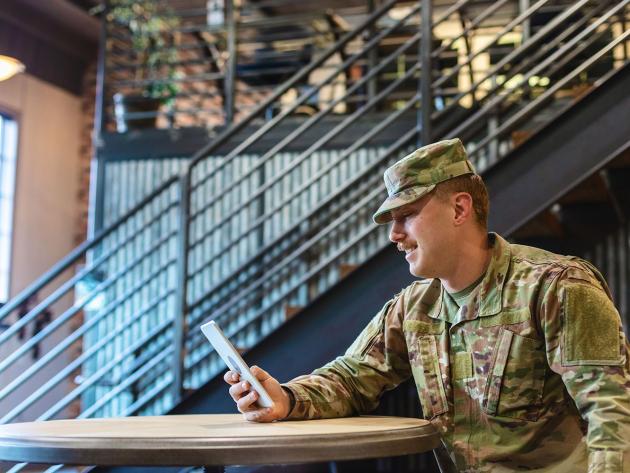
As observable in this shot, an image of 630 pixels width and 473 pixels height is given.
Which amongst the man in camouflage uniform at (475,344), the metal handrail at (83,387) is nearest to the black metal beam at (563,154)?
the man in camouflage uniform at (475,344)

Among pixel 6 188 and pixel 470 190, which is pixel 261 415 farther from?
pixel 6 188

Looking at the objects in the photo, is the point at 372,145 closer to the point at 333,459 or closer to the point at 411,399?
the point at 411,399

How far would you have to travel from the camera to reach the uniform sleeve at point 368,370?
2.18 m

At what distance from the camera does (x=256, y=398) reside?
1.99 metres

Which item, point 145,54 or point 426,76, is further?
point 145,54

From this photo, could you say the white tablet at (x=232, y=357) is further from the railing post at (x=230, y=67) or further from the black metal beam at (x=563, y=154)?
the railing post at (x=230, y=67)

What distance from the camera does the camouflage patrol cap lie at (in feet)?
6.86

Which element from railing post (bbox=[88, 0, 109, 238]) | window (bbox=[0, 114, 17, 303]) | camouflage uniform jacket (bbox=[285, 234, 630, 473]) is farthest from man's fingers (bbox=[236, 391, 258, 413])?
window (bbox=[0, 114, 17, 303])

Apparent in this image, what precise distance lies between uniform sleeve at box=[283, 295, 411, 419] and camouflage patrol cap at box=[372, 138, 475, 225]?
34 centimetres

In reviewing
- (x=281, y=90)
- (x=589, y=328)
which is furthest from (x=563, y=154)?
(x=589, y=328)

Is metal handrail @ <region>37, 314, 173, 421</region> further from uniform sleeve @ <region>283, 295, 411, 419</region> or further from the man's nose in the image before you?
the man's nose

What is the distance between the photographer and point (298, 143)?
16.7 feet

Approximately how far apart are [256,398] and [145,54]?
4.42 meters

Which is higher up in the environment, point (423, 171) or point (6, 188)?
point (6, 188)
